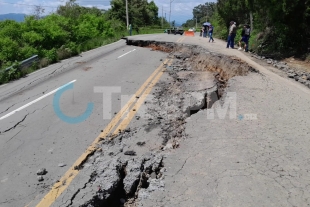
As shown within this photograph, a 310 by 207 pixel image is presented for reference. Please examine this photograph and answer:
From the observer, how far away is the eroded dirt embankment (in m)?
3.65

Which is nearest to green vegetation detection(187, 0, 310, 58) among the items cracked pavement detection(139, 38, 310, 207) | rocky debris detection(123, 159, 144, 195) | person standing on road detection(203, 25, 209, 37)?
cracked pavement detection(139, 38, 310, 207)

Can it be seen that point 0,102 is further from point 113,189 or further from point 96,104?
point 113,189

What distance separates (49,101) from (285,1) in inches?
458

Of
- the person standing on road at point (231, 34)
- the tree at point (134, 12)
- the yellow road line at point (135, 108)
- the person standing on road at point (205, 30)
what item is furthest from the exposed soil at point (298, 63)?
the tree at point (134, 12)

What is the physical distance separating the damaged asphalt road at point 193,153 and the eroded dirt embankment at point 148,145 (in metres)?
0.02

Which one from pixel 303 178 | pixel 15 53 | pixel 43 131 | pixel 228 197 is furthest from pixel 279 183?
pixel 15 53

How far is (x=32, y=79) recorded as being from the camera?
34.1 feet

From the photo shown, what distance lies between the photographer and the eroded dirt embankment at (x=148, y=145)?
365 centimetres

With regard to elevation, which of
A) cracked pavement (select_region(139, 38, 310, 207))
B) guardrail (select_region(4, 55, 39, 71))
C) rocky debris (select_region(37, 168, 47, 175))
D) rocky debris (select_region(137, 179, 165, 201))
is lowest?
guardrail (select_region(4, 55, 39, 71))

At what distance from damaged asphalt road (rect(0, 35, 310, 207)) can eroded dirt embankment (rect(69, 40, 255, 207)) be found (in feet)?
0.05

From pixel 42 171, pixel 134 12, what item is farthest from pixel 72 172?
pixel 134 12

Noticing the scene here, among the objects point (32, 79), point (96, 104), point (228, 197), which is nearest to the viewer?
point (228, 197)

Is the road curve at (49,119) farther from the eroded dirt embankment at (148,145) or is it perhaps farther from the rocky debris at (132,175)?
the rocky debris at (132,175)

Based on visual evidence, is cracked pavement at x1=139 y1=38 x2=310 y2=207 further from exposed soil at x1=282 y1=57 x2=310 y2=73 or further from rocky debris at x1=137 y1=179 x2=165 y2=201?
exposed soil at x1=282 y1=57 x2=310 y2=73
